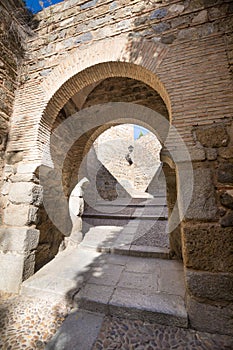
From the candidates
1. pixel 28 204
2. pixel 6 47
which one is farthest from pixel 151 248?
pixel 6 47

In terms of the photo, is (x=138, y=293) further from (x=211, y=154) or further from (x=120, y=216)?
(x=120, y=216)

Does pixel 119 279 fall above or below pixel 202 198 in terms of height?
below

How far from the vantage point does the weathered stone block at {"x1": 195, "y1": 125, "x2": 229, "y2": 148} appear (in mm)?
1613

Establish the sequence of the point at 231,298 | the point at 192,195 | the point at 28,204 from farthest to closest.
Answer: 1. the point at 28,204
2. the point at 192,195
3. the point at 231,298

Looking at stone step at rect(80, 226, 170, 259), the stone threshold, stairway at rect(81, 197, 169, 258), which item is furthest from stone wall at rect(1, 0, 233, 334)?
the stone threshold

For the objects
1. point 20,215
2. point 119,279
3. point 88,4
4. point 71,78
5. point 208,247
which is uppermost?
point 88,4

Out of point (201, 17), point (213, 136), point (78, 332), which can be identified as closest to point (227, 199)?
point (213, 136)

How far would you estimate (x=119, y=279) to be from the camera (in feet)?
7.24

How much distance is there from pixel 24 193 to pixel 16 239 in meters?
0.64

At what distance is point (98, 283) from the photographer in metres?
2.10

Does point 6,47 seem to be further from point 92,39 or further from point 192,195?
point 192,195

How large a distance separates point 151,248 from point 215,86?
302 centimetres

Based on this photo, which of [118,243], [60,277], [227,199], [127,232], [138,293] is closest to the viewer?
[227,199]

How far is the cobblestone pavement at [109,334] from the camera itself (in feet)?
4.38
